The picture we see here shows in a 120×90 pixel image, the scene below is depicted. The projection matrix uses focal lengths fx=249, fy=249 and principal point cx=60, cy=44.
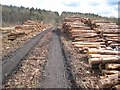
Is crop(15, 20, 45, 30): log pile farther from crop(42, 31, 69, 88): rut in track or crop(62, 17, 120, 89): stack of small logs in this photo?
crop(42, 31, 69, 88): rut in track

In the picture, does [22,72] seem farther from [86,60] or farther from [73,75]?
[86,60]

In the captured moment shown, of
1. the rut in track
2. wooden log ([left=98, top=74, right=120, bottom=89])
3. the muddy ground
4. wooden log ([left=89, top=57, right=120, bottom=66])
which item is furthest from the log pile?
wooden log ([left=98, top=74, right=120, bottom=89])

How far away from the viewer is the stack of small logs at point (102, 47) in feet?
27.9

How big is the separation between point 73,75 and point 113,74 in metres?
1.52

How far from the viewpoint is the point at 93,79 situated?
30.0ft

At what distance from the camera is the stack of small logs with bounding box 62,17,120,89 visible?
27.9 ft

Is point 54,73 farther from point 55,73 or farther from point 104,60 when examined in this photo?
point 104,60

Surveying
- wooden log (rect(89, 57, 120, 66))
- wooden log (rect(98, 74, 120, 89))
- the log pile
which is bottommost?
wooden log (rect(98, 74, 120, 89))

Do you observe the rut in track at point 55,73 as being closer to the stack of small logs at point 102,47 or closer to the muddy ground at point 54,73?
the muddy ground at point 54,73

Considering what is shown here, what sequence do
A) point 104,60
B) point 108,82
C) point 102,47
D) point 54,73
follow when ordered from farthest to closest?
point 102,47
point 104,60
point 54,73
point 108,82

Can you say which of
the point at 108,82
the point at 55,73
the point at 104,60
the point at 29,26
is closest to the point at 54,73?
the point at 55,73

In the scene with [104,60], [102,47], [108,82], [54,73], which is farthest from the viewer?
[102,47]

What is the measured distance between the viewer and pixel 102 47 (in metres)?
14.8

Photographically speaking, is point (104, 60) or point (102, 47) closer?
point (104, 60)
